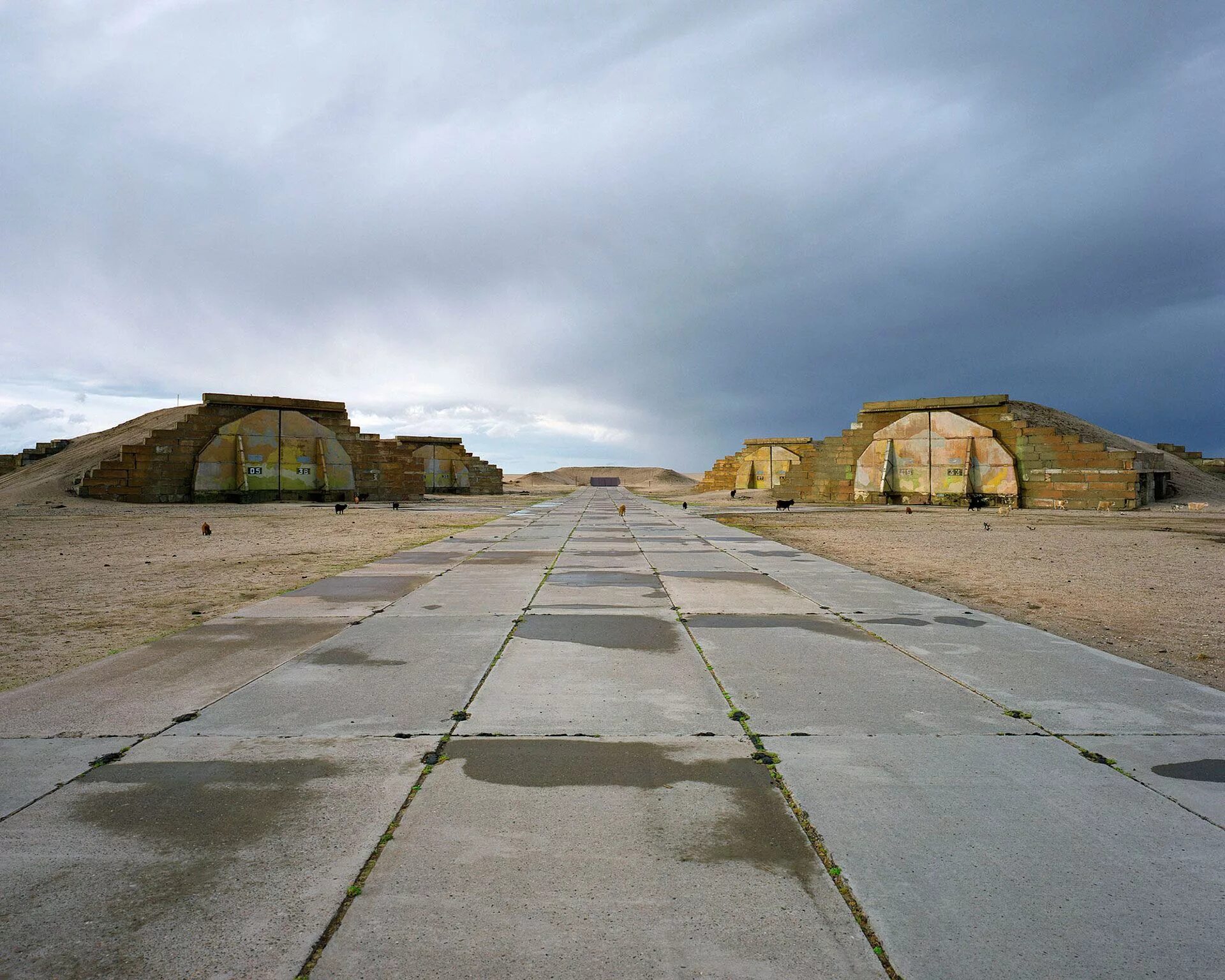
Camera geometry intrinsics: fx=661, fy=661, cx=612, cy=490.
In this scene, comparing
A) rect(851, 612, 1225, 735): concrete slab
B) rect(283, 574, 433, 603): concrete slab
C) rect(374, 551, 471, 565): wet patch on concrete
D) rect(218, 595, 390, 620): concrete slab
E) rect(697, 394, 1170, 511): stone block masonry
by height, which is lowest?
rect(851, 612, 1225, 735): concrete slab

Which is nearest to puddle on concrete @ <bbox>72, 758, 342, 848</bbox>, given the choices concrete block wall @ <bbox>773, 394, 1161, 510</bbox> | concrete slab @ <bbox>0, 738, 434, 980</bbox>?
concrete slab @ <bbox>0, 738, 434, 980</bbox>

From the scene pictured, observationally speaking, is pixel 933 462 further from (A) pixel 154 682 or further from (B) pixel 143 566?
(A) pixel 154 682

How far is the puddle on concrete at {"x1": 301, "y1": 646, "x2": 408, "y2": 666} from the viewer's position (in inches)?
178

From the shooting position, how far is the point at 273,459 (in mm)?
31047

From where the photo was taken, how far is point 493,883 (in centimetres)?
204

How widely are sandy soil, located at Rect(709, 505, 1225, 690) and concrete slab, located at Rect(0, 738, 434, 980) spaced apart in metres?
5.29

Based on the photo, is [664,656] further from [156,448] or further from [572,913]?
[156,448]

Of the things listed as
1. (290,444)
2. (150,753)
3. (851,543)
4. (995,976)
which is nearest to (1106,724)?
(995,976)

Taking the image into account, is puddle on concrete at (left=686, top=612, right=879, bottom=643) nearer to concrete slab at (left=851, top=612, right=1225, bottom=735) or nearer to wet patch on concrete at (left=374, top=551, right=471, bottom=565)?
concrete slab at (left=851, top=612, right=1225, bottom=735)

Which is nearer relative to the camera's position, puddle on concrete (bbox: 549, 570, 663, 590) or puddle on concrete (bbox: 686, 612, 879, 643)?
puddle on concrete (bbox: 686, 612, 879, 643)

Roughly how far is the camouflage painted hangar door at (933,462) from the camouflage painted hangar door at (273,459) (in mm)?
25877

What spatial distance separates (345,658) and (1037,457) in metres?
30.4

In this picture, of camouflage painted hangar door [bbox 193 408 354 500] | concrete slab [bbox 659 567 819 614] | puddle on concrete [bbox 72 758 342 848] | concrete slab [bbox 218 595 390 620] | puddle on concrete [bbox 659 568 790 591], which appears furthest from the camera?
camouflage painted hangar door [bbox 193 408 354 500]

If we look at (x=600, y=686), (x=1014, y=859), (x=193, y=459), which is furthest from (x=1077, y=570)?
(x=193, y=459)
